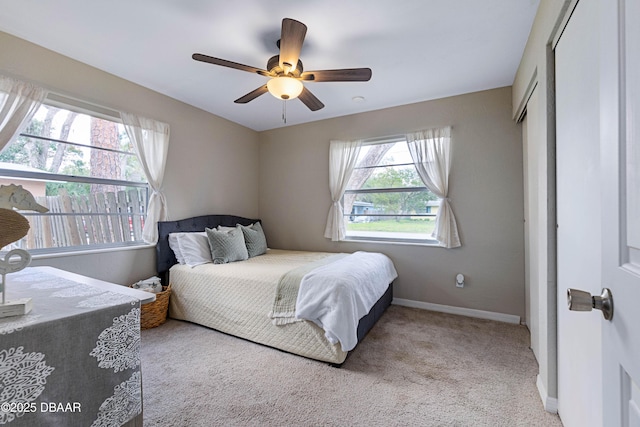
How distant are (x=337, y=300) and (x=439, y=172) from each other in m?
2.05

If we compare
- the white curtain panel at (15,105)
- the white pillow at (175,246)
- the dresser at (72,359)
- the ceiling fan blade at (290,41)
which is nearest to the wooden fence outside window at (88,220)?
the white pillow at (175,246)

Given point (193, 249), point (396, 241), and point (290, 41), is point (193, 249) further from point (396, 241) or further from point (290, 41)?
point (396, 241)

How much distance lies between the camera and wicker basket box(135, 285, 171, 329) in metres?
2.61

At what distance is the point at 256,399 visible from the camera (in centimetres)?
167

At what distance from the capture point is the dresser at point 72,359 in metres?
0.84

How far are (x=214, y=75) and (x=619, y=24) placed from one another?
2880 mm

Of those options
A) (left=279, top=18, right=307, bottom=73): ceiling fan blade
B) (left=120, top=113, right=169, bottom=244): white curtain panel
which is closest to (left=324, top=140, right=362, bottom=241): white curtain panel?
(left=279, top=18, right=307, bottom=73): ceiling fan blade

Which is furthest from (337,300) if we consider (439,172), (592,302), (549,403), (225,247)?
(439,172)

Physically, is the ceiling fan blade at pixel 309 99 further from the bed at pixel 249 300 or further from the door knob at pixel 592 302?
the door knob at pixel 592 302

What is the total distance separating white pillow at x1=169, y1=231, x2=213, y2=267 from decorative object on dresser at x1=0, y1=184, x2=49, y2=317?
1.89 metres

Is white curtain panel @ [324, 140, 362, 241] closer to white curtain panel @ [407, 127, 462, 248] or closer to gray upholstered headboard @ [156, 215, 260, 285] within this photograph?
white curtain panel @ [407, 127, 462, 248]

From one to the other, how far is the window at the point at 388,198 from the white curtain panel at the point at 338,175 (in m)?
0.12

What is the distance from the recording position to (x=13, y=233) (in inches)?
39.4

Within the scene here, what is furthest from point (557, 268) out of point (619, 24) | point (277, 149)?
point (277, 149)
